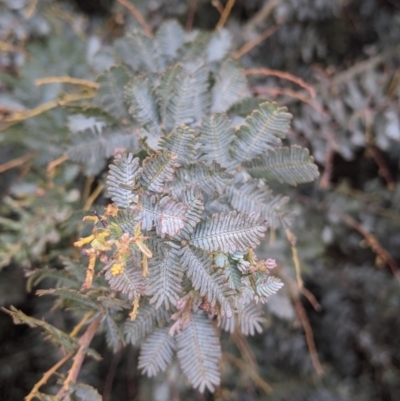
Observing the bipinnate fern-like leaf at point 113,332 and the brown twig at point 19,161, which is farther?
the brown twig at point 19,161

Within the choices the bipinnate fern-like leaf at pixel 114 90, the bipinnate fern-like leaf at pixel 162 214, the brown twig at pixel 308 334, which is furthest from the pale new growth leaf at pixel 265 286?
the brown twig at pixel 308 334

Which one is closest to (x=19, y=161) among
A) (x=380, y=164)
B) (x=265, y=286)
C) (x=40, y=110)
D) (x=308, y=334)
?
(x=40, y=110)

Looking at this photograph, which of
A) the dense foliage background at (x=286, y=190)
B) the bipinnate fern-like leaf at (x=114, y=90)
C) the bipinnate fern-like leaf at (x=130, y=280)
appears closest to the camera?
the bipinnate fern-like leaf at (x=130, y=280)

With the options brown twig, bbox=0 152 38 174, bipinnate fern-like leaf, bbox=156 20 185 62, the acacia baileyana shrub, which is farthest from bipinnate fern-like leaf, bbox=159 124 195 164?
brown twig, bbox=0 152 38 174

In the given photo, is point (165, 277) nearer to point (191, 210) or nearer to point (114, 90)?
point (191, 210)

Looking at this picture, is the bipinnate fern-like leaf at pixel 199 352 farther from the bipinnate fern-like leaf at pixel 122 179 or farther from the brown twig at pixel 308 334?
the brown twig at pixel 308 334
